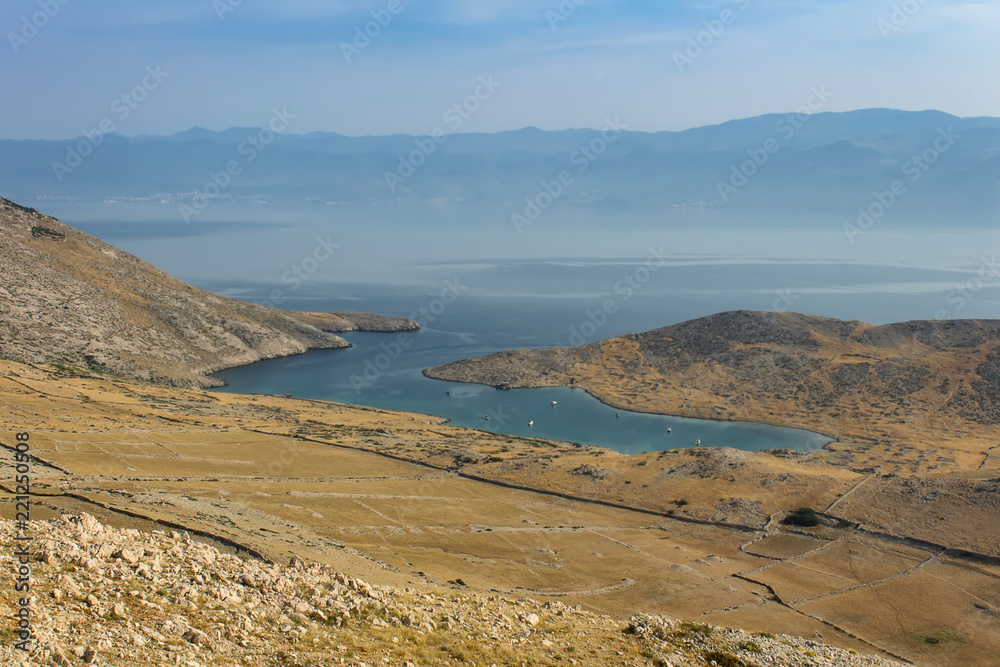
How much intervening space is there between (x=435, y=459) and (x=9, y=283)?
63.7 metres

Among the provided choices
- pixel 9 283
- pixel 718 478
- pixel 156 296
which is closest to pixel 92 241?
pixel 156 296

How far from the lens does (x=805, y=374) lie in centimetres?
9006

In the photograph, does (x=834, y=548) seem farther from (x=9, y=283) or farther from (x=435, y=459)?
(x=9, y=283)

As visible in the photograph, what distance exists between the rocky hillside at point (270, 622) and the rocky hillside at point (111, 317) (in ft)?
241

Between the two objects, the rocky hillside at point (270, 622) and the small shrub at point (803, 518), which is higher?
the rocky hillside at point (270, 622)

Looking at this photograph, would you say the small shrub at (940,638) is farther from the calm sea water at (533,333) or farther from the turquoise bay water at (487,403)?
the calm sea water at (533,333)

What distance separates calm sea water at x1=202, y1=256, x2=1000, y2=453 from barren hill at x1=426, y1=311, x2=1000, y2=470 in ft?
14.8

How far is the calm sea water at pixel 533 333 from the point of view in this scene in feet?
262

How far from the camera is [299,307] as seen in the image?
522 feet

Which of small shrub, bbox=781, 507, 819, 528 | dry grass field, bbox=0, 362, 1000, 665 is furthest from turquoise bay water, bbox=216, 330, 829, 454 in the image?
small shrub, bbox=781, 507, 819, 528

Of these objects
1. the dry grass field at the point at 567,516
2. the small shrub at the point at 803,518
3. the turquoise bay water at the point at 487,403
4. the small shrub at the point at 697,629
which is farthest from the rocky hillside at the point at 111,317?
the small shrub at the point at 697,629

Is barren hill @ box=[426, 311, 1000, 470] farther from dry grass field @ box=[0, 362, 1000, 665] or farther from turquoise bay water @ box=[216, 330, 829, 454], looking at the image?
dry grass field @ box=[0, 362, 1000, 665]

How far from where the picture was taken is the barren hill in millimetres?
77000

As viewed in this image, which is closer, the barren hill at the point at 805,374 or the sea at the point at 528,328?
the barren hill at the point at 805,374
